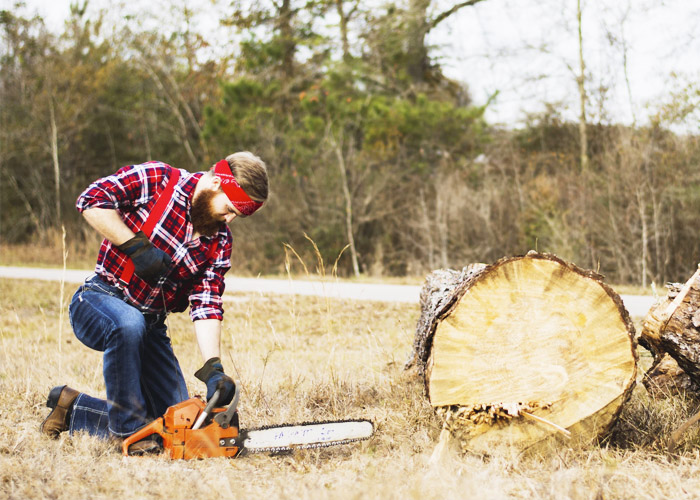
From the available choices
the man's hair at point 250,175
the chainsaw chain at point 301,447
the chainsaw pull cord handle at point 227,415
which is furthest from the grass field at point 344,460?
the man's hair at point 250,175

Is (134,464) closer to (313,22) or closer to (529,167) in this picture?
(529,167)

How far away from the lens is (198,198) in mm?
3230

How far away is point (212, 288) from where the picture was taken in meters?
3.34

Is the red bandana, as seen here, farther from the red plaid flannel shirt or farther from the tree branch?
the tree branch

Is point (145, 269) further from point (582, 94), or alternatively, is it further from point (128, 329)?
point (582, 94)

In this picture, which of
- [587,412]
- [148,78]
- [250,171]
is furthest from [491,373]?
[148,78]

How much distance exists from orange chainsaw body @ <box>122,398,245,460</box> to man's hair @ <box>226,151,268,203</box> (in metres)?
1.07

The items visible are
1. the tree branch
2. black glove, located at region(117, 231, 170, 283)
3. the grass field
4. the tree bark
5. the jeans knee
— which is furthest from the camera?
the tree branch

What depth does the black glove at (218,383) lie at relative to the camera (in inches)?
115

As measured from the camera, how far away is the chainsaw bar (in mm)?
3033

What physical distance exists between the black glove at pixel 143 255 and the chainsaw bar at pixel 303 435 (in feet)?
2.97

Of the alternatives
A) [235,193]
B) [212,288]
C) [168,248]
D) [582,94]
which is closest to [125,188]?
[168,248]

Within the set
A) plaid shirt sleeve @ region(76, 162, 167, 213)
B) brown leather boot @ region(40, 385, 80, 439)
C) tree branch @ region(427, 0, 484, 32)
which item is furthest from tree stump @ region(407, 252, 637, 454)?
tree branch @ region(427, 0, 484, 32)

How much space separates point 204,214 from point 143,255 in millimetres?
400
